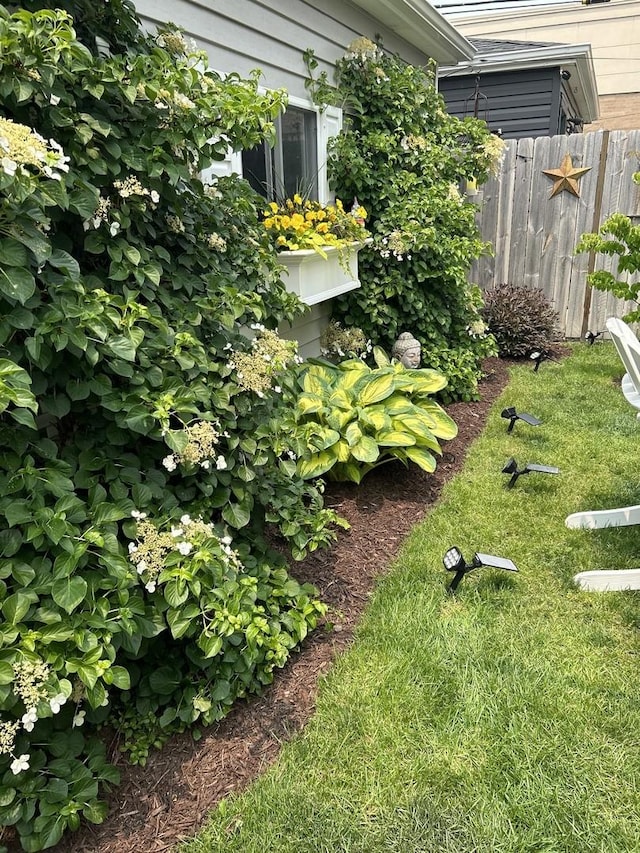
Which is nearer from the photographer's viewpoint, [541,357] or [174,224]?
[174,224]

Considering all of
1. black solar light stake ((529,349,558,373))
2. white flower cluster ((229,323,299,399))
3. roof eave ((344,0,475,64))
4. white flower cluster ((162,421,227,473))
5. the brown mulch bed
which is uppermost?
roof eave ((344,0,475,64))

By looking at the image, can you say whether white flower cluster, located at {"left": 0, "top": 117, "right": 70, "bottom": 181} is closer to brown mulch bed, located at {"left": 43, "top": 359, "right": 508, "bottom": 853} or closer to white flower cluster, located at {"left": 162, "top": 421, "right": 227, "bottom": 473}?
white flower cluster, located at {"left": 162, "top": 421, "right": 227, "bottom": 473}

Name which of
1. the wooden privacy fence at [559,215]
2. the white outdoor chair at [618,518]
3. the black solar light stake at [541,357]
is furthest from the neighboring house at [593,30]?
the white outdoor chair at [618,518]

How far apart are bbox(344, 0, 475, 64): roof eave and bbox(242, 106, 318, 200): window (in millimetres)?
1086

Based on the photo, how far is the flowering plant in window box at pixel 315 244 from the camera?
3.47m

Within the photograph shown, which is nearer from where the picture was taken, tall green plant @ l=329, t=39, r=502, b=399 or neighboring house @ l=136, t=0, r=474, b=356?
neighboring house @ l=136, t=0, r=474, b=356

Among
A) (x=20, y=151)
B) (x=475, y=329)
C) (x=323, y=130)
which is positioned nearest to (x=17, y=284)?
(x=20, y=151)

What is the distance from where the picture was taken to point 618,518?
3203 mm

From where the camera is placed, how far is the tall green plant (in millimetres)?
4602

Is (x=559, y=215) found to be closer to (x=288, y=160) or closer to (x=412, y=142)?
(x=412, y=142)

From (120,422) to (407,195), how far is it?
3.86 metres

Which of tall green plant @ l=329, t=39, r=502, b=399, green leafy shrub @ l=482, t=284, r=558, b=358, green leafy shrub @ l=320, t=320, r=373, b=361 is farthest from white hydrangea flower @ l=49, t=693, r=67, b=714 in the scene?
green leafy shrub @ l=482, t=284, r=558, b=358

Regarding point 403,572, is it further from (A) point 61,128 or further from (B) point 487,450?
(A) point 61,128

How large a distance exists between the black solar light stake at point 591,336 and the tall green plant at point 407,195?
93.6 inches
